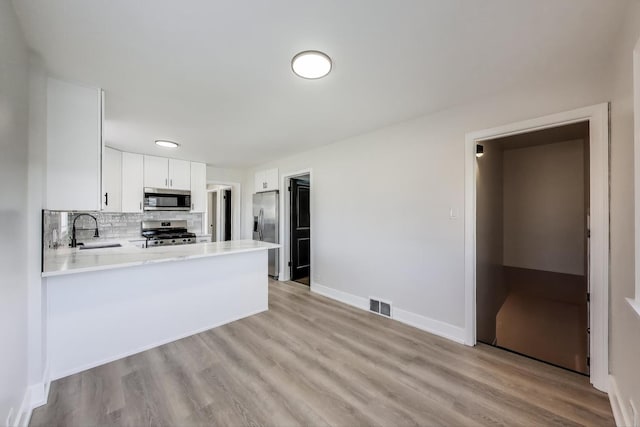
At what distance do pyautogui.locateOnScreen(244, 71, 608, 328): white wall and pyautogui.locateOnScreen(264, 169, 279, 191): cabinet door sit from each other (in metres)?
1.21

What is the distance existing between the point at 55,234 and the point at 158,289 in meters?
2.03

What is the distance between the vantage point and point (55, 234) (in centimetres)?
323

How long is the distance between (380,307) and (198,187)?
13.5 feet

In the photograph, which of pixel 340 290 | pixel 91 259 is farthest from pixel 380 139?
pixel 91 259

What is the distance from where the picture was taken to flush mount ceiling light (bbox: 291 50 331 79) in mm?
1681

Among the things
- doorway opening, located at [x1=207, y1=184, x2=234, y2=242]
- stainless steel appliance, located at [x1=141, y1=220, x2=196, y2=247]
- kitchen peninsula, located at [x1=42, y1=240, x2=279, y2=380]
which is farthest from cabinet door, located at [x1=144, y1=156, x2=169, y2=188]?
kitchen peninsula, located at [x1=42, y1=240, x2=279, y2=380]

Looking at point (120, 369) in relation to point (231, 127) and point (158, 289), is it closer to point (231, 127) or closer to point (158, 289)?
point (158, 289)

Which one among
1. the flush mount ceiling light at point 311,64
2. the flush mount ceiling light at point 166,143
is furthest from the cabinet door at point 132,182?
the flush mount ceiling light at point 311,64

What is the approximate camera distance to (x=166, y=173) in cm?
462

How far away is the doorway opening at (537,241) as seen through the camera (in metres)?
3.44

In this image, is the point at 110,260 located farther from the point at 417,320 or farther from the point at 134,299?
the point at 417,320

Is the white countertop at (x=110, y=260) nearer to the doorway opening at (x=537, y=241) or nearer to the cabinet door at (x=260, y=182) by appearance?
the cabinet door at (x=260, y=182)

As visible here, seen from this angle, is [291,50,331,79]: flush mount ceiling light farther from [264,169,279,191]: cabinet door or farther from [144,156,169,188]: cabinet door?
[144,156,169,188]: cabinet door

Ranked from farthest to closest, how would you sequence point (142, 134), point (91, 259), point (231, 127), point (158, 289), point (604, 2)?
1. point (142, 134)
2. point (231, 127)
3. point (158, 289)
4. point (91, 259)
5. point (604, 2)
